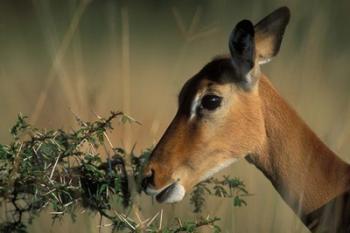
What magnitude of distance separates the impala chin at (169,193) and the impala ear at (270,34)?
896mm

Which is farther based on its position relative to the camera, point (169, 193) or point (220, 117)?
point (220, 117)

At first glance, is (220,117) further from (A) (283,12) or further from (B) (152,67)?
(B) (152,67)

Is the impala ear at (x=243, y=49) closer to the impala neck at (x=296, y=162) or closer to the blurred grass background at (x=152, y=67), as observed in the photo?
the impala neck at (x=296, y=162)

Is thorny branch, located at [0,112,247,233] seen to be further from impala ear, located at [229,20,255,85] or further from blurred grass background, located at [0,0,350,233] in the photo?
impala ear, located at [229,20,255,85]

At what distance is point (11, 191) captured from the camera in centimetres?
502

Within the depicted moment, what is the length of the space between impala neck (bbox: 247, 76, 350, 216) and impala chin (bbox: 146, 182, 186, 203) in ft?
1.57

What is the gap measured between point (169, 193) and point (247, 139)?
21.7 inches

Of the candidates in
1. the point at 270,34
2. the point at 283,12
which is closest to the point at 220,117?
the point at 270,34

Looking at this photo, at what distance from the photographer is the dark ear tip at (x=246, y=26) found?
5.67 meters

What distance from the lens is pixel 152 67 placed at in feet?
36.3

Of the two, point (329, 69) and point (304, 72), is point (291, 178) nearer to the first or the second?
point (304, 72)

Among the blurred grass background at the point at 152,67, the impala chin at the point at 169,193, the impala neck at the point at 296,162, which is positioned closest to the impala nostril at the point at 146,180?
the impala chin at the point at 169,193

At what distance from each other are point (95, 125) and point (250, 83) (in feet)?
3.46

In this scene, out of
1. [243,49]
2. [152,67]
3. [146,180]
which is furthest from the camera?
[152,67]
